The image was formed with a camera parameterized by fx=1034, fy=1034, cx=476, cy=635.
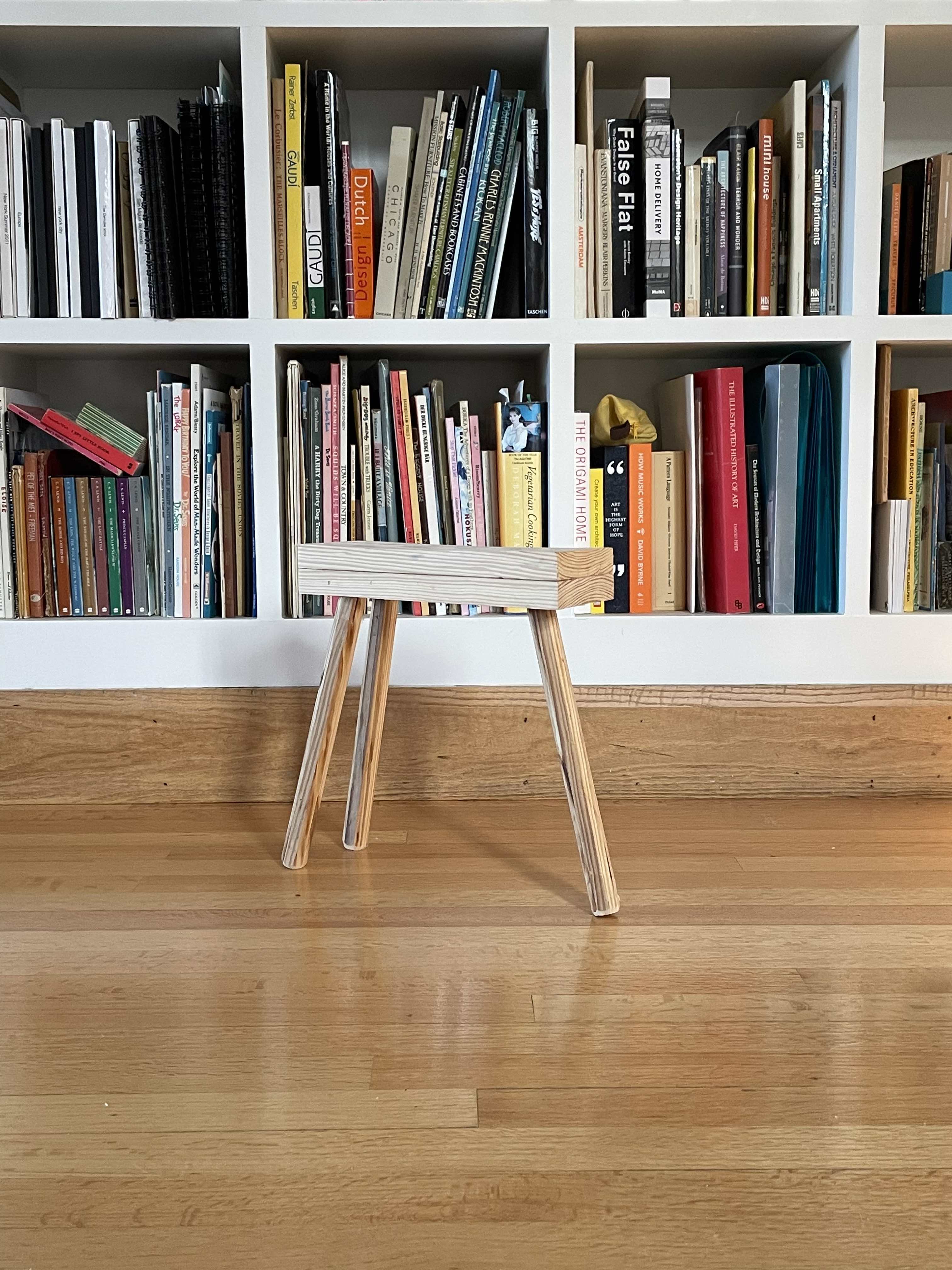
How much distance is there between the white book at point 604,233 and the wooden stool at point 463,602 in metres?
0.55

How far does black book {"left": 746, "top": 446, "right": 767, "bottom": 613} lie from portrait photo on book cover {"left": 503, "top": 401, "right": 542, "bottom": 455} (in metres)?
0.32

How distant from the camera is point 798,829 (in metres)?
1.48

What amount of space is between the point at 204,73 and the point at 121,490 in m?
0.69

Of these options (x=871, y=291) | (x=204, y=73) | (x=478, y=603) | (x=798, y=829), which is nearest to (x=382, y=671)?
(x=478, y=603)

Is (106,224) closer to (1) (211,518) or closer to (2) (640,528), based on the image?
(1) (211,518)

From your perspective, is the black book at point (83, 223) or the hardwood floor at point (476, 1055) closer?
the hardwood floor at point (476, 1055)

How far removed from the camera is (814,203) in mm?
1534

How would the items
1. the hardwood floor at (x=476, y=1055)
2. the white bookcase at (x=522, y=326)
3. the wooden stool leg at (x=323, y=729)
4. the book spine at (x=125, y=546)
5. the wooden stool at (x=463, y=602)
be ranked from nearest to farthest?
the hardwood floor at (x=476, y=1055), the wooden stool at (x=463, y=602), the wooden stool leg at (x=323, y=729), the white bookcase at (x=522, y=326), the book spine at (x=125, y=546)

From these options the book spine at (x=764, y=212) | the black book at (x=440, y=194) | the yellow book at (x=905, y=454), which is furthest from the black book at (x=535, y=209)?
the yellow book at (x=905, y=454)

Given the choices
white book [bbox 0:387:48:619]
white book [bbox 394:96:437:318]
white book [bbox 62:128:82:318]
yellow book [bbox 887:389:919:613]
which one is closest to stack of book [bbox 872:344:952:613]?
yellow book [bbox 887:389:919:613]

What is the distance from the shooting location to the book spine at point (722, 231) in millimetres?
1546

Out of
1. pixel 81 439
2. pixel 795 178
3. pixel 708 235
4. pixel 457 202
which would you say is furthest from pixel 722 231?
pixel 81 439

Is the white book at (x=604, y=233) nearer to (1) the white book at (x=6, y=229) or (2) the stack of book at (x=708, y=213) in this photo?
(2) the stack of book at (x=708, y=213)

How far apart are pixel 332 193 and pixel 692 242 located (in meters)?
0.54
